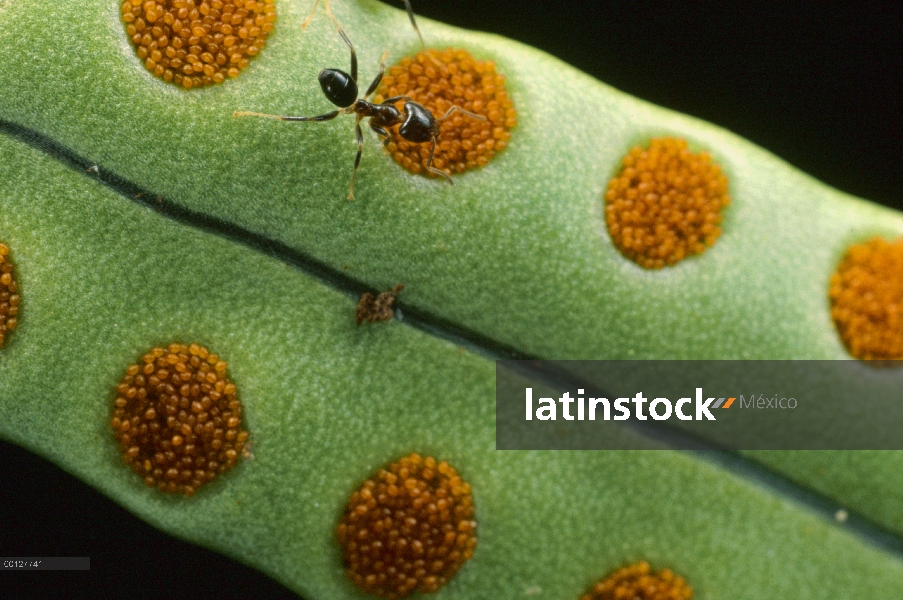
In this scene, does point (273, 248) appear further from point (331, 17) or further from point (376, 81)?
point (331, 17)

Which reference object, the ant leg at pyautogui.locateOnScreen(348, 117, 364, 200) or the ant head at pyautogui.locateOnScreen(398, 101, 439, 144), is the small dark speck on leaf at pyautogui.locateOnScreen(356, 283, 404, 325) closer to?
the ant leg at pyautogui.locateOnScreen(348, 117, 364, 200)

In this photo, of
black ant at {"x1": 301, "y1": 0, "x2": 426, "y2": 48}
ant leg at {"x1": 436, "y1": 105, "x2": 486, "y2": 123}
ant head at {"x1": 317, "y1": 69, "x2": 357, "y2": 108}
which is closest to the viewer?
ant head at {"x1": 317, "y1": 69, "x2": 357, "y2": 108}

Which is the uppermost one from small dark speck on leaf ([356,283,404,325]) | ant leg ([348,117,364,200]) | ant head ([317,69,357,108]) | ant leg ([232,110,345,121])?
ant head ([317,69,357,108])

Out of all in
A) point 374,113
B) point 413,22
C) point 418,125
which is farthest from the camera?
point 413,22

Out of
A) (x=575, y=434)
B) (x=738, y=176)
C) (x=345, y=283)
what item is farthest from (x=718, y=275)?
(x=345, y=283)

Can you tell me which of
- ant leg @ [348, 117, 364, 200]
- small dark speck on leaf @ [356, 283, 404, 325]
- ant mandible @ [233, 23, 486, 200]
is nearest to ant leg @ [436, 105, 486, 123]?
ant mandible @ [233, 23, 486, 200]

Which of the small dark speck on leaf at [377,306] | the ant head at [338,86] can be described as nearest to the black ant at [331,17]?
the ant head at [338,86]

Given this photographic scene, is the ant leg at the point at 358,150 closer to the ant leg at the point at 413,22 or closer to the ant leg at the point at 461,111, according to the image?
the ant leg at the point at 461,111

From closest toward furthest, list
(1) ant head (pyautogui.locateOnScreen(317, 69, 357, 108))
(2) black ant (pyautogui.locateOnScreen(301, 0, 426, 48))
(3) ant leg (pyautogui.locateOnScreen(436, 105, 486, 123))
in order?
(1) ant head (pyautogui.locateOnScreen(317, 69, 357, 108)) → (3) ant leg (pyautogui.locateOnScreen(436, 105, 486, 123)) → (2) black ant (pyautogui.locateOnScreen(301, 0, 426, 48))

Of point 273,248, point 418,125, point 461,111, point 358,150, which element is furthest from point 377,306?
point 461,111
